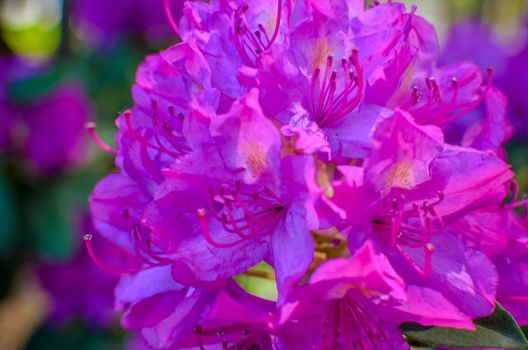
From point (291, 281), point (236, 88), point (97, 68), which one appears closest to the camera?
point (291, 281)

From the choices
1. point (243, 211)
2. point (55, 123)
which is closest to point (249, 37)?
point (243, 211)

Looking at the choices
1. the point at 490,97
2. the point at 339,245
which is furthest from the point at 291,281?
the point at 490,97

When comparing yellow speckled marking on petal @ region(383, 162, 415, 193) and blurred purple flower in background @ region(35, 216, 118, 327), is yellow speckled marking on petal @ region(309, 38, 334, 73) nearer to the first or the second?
yellow speckled marking on petal @ region(383, 162, 415, 193)

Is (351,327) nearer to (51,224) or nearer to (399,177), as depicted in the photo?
(399,177)

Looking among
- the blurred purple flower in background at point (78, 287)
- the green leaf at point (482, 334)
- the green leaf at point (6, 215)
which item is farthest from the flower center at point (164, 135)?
the green leaf at point (6, 215)

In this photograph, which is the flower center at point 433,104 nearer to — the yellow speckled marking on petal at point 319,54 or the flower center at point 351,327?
the yellow speckled marking on petal at point 319,54

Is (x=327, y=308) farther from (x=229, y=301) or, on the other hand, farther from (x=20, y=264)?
(x=20, y=264)
